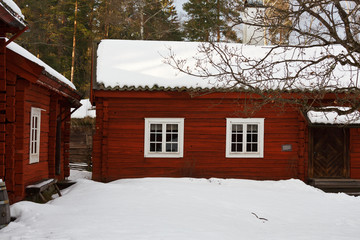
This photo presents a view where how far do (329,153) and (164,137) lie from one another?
5.58 m

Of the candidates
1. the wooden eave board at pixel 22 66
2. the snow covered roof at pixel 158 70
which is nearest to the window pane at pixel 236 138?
the snow covered roof at pixel 158 70

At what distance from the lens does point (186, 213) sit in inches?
328

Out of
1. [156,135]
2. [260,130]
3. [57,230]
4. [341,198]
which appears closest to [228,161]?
[260,130]

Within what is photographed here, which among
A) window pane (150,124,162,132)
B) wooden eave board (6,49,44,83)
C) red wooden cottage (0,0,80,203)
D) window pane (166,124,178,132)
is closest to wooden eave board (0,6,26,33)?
red wooden cottage (0,0,80,203)

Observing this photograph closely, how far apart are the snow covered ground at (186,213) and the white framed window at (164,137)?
3.72ft

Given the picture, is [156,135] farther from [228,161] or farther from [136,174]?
Answer: [228,161]

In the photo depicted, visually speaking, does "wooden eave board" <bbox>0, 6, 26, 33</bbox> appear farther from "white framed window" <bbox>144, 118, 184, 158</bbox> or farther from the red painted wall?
"white framed window" <bbox>144, 118, 184, 158</bbox>

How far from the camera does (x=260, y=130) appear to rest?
45.1 ft

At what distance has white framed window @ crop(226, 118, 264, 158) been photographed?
1364 cm

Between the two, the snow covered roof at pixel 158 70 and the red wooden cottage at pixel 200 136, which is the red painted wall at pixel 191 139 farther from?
the snow covered roof at pixel 158 70

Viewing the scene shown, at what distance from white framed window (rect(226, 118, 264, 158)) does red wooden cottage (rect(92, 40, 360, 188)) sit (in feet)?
0.11

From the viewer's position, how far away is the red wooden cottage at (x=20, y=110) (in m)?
8.10

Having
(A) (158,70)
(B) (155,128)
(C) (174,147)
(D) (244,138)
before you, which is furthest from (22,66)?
(D) (244,138)

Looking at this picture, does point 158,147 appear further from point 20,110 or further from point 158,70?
point 20,110
